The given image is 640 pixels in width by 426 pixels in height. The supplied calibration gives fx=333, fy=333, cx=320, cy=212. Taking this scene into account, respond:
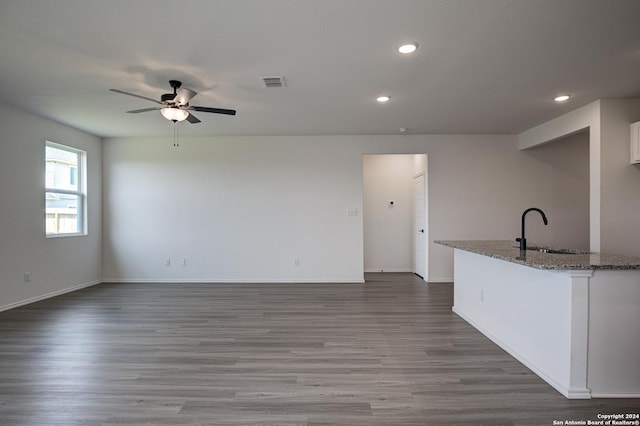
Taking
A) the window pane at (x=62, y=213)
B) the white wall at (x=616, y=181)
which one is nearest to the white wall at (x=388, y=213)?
the white wall at (x=616, y=181)

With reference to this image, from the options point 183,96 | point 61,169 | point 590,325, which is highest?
point 183,96

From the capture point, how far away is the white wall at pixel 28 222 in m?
4.45

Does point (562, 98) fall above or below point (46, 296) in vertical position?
above

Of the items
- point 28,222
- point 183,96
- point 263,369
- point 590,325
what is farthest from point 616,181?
point 28,222

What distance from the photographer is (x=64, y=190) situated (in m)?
5.52

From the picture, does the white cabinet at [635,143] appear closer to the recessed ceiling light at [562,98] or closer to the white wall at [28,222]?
the recessed ceiling light at [562,98]

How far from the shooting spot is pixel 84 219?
19.5 feet

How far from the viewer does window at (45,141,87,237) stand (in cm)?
523

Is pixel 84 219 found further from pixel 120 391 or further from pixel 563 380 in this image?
pixel 563 380

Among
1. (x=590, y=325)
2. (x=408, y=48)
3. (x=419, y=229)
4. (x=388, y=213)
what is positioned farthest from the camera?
(x=388, y=213)

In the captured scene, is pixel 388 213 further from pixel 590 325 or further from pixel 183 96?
pixel 590 325

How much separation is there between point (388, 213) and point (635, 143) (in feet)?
13.5

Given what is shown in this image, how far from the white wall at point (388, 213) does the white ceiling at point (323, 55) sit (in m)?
2.53

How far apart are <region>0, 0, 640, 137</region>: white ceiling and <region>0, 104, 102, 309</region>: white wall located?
0.35m
